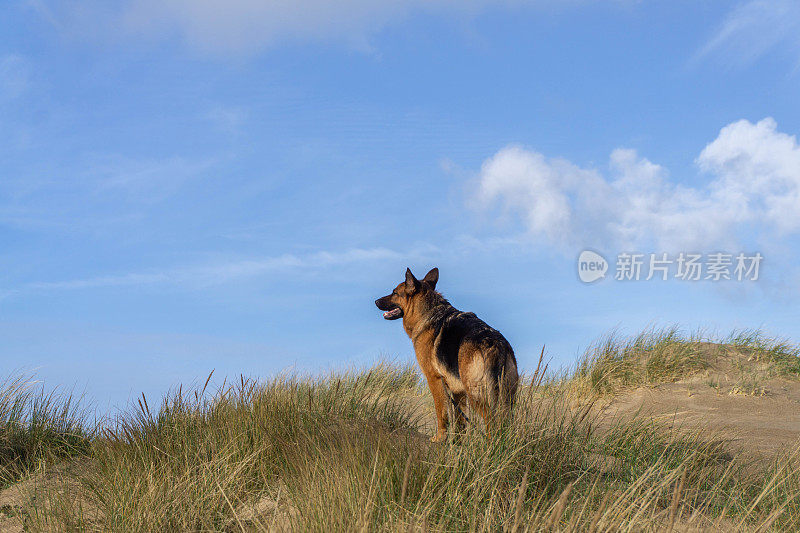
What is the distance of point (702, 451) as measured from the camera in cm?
569

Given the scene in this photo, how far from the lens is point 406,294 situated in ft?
24.1

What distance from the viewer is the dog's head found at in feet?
23.6

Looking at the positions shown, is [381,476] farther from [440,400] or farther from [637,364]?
[637,364]

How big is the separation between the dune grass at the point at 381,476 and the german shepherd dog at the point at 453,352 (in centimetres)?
47

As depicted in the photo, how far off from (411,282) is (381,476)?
3467mm

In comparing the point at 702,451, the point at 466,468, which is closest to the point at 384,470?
the point at 466,468

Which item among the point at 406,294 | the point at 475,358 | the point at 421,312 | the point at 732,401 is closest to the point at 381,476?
the point at 475,358

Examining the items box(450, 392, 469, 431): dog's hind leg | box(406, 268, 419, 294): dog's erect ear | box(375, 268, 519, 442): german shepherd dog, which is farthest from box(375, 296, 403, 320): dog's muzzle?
box(450, 392, 469, 431): dog's hind leg

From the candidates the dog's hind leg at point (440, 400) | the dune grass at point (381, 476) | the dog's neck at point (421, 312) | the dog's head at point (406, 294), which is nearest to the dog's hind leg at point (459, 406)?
the dog's hind leg at point (440, 400)

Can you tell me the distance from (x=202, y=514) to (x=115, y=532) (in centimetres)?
57

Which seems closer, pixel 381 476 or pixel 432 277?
pixel 381 476

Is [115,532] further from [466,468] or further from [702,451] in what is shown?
[702,451]

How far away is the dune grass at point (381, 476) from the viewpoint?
3637 mm

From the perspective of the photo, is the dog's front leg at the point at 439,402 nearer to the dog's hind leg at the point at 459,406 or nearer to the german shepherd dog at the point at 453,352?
the german shepherd dog at the point at 453,352
